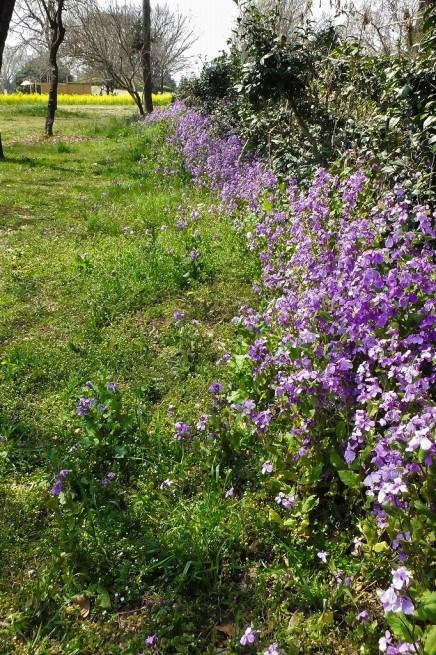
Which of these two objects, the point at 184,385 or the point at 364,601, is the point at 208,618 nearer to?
the point at 364,601

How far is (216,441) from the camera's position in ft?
9.62

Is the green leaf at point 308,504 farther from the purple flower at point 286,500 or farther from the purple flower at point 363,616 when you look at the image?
the purple flower at point 363,616

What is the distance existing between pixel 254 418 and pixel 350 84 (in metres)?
5.01

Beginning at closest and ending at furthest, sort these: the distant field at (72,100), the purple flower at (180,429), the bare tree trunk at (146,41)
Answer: the purple flower at (180,429)
the bare tree trunk at (146,41)
the distant field at (72,100)

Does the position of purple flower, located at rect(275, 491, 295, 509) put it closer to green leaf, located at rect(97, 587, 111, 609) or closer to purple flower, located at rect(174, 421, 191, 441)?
purple flower, located at rect(174, 421, 191, 441)

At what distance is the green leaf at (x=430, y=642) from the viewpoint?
151 centimetres

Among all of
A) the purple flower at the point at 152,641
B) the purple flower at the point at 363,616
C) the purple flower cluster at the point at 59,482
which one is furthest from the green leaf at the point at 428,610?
the purple flower cluster at the point at 59,482

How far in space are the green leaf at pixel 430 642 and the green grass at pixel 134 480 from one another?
53 centimetres

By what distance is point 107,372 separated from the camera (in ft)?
12.0

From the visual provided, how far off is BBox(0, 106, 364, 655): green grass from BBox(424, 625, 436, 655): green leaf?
20.8 inches

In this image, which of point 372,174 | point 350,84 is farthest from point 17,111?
point 372,174

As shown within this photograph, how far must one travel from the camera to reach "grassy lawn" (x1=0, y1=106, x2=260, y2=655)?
229 cm

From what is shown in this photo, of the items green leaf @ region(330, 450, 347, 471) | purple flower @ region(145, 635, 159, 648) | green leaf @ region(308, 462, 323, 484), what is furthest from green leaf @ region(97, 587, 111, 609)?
green leaf @ region(330, 450, 347, 471)

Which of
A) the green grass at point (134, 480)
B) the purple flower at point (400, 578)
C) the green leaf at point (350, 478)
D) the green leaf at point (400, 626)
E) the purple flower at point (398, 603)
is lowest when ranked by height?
the green grass at point (134, 480)
